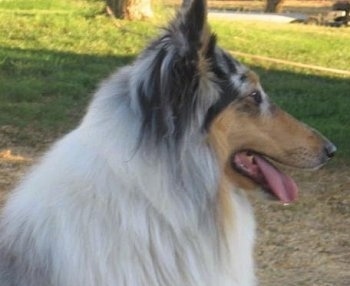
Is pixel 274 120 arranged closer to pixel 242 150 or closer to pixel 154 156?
pixel 242 150

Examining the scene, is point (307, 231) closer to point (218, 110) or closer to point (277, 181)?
point (277, 181)

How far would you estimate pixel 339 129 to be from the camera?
887 cm

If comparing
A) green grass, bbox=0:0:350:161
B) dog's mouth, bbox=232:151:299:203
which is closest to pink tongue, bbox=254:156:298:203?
dog's mouth, bbox=232:151:299:203

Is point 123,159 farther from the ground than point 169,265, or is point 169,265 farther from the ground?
point 123,159

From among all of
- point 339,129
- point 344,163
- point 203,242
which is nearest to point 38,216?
point 203,242

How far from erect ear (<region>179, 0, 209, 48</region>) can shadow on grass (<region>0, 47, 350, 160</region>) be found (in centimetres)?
523

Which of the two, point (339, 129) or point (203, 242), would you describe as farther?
point (339, 129)

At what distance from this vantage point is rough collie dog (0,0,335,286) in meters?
2.99

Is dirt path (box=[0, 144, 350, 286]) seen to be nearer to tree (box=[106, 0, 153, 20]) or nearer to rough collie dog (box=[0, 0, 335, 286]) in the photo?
rough collie dog (box=[0, 0, 335, 286])

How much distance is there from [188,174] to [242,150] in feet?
1.09

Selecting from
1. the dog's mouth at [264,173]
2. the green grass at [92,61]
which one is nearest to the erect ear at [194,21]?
the dog's mouth at [264,173]

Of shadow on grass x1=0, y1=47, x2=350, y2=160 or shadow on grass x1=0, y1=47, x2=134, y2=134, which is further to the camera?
shadow on grass x1=0, y1=47, x2=134, y2=134

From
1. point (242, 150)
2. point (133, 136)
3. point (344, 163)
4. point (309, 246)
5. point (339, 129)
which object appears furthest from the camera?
point (339, 129)

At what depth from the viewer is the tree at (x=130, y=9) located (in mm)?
14693
